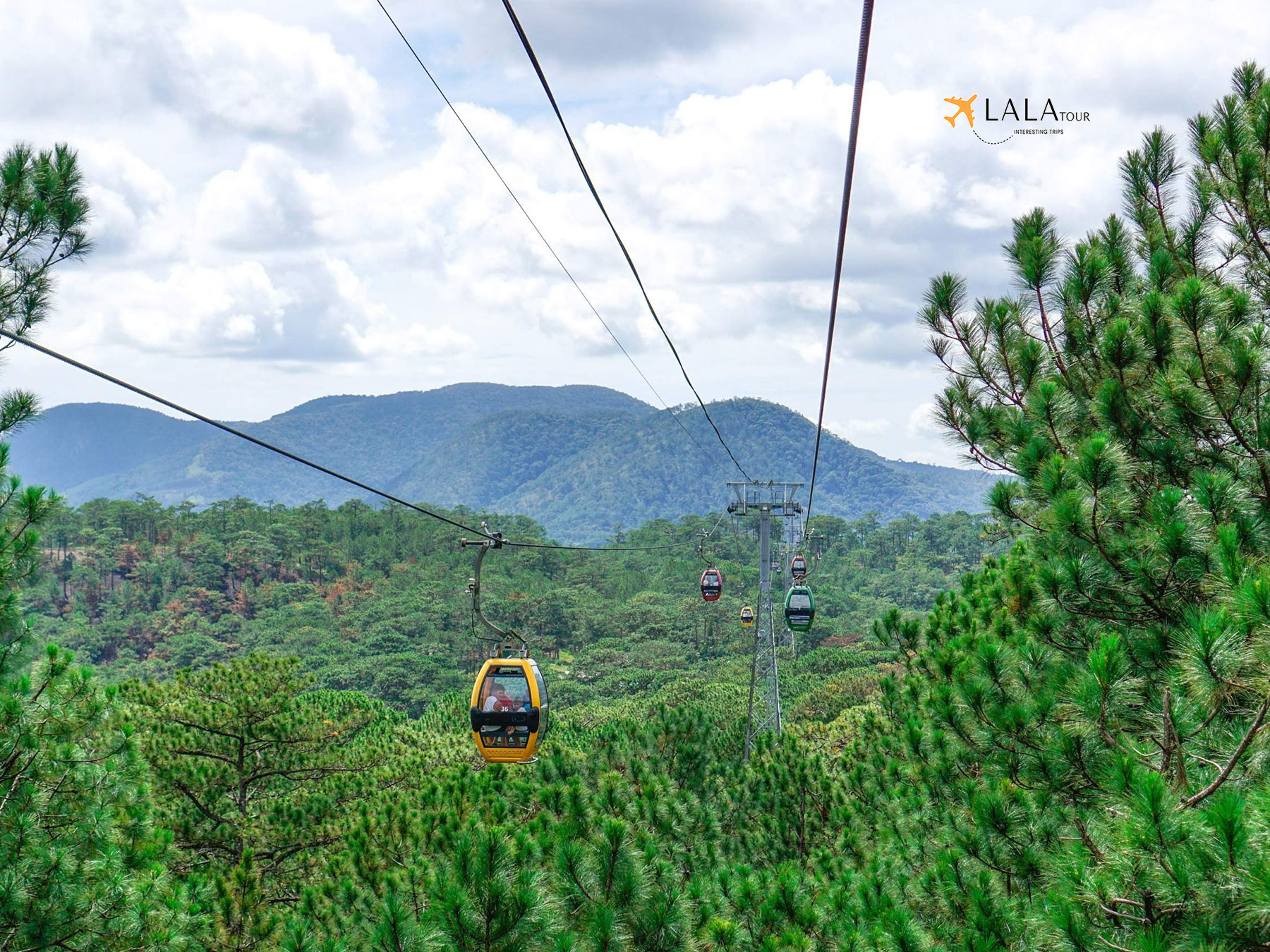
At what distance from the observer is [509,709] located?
27.8ft

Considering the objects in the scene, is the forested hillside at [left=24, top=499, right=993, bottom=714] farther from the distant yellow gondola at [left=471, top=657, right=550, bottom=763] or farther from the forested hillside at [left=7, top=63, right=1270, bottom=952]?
the distant yellow gondola at [left=471, top=657, right=550, bottom=763]

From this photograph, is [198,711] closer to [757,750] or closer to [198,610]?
[757,750]

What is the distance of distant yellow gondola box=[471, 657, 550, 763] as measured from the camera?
847 cm

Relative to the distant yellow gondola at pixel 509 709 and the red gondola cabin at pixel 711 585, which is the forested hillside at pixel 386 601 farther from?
the distant yellow gondola at pixel 509 709

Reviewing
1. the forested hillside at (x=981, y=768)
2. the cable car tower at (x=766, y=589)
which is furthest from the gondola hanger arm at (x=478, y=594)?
the cable car tower at (x=766, y=589)

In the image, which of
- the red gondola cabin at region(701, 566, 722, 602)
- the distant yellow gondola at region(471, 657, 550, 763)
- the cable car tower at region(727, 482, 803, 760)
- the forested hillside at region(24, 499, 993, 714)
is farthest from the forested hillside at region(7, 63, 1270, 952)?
the forested hillside at region(24, 499, 993, 714)

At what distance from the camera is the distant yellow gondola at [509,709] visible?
27.8 feet

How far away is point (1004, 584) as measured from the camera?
7461 millimetres

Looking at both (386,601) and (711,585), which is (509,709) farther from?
(386,601)

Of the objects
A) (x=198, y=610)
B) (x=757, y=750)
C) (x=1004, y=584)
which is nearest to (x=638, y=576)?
(x=198, y=610)

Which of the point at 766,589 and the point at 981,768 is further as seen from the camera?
the point at 766,589

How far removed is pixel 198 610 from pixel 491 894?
58788 millimetres

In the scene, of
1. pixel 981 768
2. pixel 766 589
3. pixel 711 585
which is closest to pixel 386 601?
pixel 711 585

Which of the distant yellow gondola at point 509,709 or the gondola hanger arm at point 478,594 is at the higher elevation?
the gondola hanger arm at point 478,594
